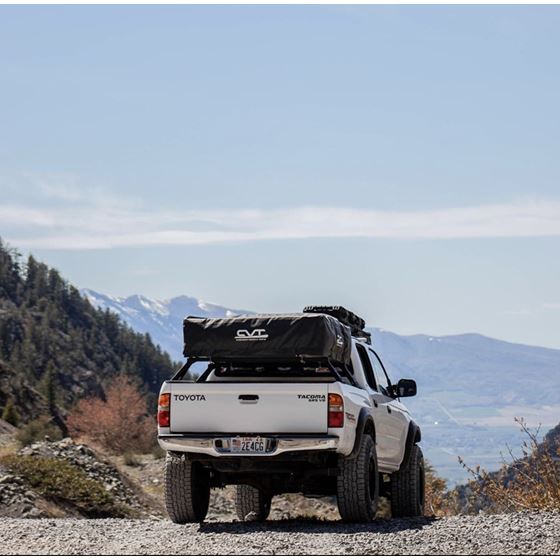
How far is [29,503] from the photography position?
76.0 feet

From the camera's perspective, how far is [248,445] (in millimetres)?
13195

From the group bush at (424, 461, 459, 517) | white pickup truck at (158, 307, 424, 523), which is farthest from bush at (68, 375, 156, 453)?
white pickup truck at (158, 307, 424, 523)

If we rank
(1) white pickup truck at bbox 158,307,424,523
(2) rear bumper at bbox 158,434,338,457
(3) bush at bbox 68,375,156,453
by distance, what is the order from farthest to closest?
(3) bush at bbox 68,375,156,453 → (1) white pickup truck at bbox 158,307,424,523 → (2) rear bumper at bbox 158,434,338,457

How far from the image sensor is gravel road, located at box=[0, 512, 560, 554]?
11148mm

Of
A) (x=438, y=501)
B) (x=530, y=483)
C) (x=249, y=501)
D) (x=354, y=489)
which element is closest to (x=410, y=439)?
(x=530, y=483)

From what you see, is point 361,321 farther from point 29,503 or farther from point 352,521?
point 29,503

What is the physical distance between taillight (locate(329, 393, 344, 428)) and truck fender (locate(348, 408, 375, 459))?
61 centimetres

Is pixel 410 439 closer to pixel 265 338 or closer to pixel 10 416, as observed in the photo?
pixel 265 338

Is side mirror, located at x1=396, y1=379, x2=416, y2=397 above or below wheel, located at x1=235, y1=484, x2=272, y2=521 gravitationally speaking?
above

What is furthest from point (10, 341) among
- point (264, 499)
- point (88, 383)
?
point (264, 499)

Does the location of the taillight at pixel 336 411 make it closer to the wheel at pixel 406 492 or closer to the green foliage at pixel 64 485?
the wheel at pixel 406 492

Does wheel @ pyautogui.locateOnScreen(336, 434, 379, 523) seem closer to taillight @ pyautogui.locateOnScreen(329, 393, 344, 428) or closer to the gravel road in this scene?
the gravel road

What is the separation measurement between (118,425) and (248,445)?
1818 inches

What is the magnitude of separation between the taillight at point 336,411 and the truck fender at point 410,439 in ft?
11.7
